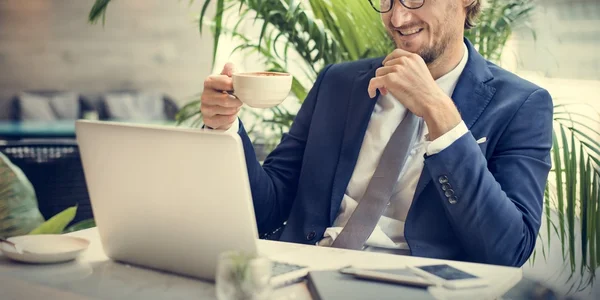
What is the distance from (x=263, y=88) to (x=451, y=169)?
1.53ft

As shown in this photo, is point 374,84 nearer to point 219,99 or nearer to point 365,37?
point 219,99

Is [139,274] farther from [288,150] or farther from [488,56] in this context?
[488,56]

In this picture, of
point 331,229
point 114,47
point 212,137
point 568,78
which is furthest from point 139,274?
point 114,47

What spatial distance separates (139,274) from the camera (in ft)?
4.20

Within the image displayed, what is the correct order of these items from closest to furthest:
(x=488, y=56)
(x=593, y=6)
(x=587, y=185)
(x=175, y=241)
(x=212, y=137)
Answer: (x=212, y=137), (x=175, y=241), (x=587, y=185), (x=488, y=56), (x=593, y=6)

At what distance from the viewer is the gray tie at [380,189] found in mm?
1762

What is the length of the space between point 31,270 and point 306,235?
80 cm

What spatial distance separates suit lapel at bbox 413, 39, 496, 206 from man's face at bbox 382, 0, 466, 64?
Result: 0.09m

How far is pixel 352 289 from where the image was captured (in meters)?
1.16

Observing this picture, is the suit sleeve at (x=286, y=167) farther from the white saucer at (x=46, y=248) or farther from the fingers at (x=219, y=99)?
the white saucer at (x=46, y=248)

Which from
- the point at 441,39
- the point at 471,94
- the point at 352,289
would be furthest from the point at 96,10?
the point at 352,289

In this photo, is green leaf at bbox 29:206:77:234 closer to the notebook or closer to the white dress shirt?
the white dress shirt

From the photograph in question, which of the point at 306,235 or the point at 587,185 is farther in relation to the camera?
the point at 587,185

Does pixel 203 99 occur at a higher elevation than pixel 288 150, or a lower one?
higher
